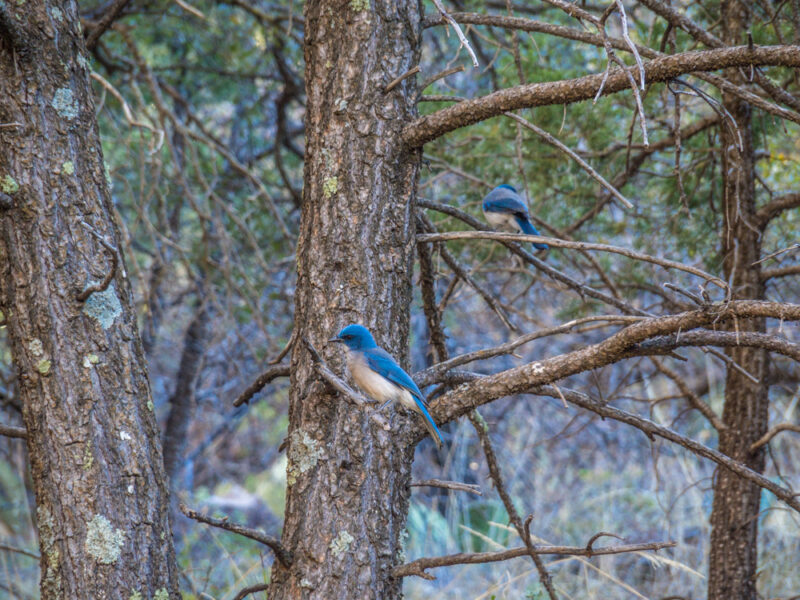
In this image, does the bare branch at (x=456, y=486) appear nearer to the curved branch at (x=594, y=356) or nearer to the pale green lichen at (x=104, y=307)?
the curved branch at (x=594, y=356)

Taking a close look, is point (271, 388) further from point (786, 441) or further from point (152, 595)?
point (152, 595)

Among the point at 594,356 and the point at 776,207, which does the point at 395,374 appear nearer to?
the point at 594,356

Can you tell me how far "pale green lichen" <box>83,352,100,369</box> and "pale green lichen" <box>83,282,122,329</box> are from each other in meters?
0.11

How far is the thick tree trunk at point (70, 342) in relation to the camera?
7.83 ft

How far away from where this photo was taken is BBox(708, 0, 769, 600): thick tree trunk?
3.85 m

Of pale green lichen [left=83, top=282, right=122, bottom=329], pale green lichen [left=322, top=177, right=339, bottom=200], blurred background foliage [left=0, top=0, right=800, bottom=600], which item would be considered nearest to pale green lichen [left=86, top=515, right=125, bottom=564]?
pale green lichen [left=83, top=282, right=122, bottom=329]

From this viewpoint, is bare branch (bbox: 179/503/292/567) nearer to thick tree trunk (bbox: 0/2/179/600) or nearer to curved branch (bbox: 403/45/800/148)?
thick tree trunk (bbox: 0/2/179/600)

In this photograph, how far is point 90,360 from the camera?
2498 millimetres

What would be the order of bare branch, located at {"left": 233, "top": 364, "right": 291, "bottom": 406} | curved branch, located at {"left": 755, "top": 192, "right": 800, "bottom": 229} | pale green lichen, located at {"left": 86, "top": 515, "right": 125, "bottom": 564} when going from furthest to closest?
curved branch, located at {"left": 755, "top": 192, "right": 800, "bottom": 229} → bare branch, located at {"left": 233, "top": 364, "right": 291, "bottom": 406} → pale green lichen, located at {"left": 86, "top": 515, "right": 125, "bottom": 564}

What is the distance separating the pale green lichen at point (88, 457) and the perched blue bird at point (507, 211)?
243cm

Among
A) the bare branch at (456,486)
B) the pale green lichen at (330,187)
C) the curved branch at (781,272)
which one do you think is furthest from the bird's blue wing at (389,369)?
the curved branch at (781,272)

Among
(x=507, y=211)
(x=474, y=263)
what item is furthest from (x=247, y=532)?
(x=474, y=263)

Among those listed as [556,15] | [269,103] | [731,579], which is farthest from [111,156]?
[731,579]

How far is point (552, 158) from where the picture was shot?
16.4 feet
